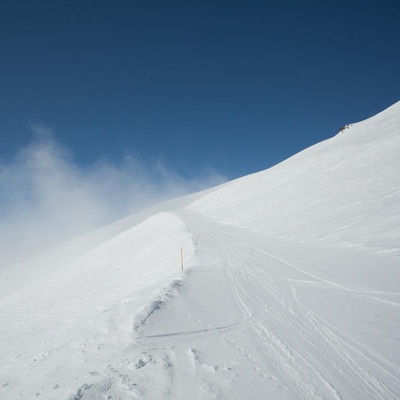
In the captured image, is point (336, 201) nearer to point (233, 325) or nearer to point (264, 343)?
point (233, 325)

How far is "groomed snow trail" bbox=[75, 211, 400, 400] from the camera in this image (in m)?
4.17

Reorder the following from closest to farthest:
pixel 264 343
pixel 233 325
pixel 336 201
Result: pixel 264 343 → pixel 233 325 → pixel 336 201

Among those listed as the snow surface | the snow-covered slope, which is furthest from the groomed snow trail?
the snow-covered slope

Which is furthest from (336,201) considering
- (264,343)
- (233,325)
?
(264,343)

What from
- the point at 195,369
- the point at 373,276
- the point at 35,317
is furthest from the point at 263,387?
the point at 35,317

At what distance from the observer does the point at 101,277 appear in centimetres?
1612

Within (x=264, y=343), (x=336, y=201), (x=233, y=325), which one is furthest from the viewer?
(x=336, y=201)

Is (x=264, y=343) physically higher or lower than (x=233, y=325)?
lower

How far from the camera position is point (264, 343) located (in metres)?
5.48

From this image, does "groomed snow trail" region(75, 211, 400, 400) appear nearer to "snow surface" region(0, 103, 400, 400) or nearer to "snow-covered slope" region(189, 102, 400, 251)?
"snow surface" region(0, 103, 400, 400)

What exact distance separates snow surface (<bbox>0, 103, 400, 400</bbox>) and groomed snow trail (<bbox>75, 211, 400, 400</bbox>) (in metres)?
0.02

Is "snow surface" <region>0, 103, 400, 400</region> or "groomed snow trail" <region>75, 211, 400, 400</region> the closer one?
"groomed snow trail" <region>75, 211, 400, 400</region>

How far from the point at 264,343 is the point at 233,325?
1016 millimetres

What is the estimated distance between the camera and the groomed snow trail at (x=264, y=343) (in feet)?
13.7
